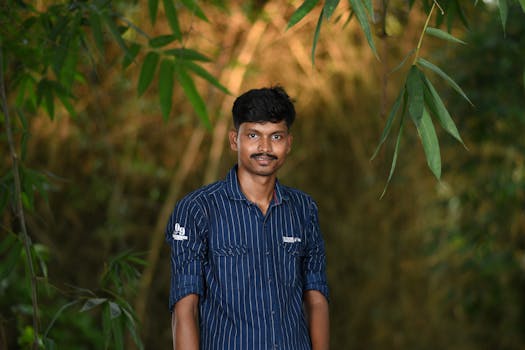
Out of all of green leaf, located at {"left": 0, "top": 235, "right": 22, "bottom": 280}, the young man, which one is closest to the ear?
the young man

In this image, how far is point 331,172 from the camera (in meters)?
4.77

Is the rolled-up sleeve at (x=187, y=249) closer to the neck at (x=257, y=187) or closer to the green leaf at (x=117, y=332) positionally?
the neck at (x=257, y=187)

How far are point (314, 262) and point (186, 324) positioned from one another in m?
0.32

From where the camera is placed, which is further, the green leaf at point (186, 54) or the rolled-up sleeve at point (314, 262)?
the green leaf at point (186, 54)

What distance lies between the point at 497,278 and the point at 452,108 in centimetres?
87

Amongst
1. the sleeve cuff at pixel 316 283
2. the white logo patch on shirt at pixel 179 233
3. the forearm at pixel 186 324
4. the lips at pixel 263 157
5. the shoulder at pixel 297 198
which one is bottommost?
the forearm at pixel 186 324

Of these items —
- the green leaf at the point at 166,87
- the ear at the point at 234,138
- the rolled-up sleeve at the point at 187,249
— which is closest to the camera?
the rolled-up sleeve at the point at 187,249

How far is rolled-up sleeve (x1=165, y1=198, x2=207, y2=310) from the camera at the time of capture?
5.49 feet

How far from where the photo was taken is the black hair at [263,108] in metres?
1.71

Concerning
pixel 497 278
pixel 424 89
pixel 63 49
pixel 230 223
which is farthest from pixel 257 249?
pixel 497 278

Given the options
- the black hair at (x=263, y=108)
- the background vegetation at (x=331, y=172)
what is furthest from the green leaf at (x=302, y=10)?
the background vegetation at (x=331, y=172)

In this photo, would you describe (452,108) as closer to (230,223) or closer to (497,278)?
(497,278)

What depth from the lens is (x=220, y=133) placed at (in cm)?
422

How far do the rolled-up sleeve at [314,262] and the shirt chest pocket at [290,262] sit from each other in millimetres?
31
